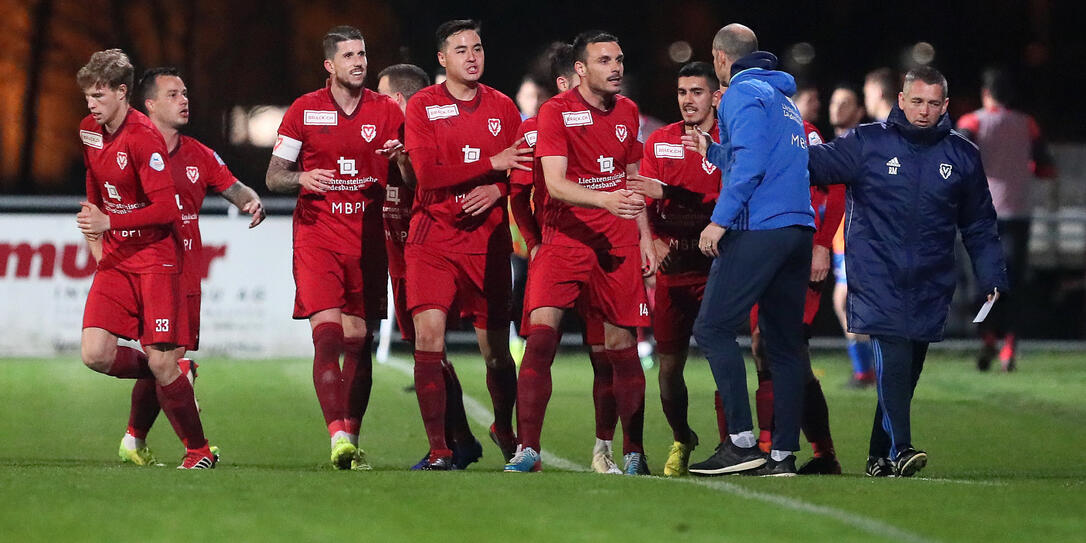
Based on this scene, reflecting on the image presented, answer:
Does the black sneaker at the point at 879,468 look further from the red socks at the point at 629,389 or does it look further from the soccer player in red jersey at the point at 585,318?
the soccer player in red jersey at the point at 585,318

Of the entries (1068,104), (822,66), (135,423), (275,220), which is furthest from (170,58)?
(1068,104)

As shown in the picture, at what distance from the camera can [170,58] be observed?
1728cm

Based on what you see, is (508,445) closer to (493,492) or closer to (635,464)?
(635,464)

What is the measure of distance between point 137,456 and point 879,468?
12.5 feet

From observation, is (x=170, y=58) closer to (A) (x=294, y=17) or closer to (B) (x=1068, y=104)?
(A) (x=294, y=17)

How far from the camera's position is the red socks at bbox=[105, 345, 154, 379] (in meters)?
8.46

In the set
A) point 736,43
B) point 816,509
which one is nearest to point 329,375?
point 736,43

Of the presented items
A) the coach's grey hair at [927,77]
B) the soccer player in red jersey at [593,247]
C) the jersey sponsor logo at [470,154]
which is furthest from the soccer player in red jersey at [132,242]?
the coach's grey hair at [927,77]

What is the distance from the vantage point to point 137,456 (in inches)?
350

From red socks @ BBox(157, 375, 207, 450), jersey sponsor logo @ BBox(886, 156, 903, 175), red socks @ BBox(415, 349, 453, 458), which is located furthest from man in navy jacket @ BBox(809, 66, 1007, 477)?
red socks @ BBox(157, 375, 207, 450)

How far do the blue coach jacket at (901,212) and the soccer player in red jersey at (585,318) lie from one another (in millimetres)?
1275

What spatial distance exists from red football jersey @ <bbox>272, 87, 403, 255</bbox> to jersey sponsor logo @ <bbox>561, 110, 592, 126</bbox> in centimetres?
111

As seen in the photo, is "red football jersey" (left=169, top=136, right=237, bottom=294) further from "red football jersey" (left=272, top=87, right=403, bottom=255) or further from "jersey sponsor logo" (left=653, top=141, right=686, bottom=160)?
"jersey sponsor logo" (left=653, top=141, right=686, bottom=160)

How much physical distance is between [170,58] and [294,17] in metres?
1.37
